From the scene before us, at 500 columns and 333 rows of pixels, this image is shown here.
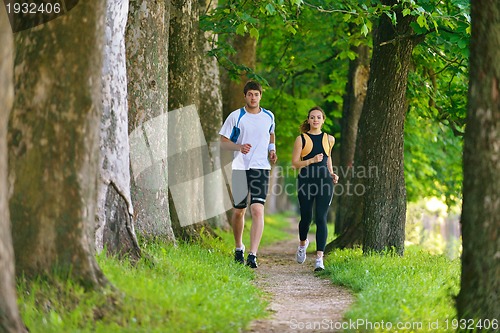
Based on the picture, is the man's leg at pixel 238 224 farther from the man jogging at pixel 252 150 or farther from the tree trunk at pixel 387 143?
the tree trunk at pixel 387 143

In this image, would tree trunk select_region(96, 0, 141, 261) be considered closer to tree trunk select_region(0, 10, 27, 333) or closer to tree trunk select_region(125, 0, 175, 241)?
tree trunk select_region(125, 0, 175, 241)

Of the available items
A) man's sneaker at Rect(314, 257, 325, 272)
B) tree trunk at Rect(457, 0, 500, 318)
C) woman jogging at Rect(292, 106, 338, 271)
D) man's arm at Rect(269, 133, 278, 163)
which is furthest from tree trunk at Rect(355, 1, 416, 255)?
tree trunk at Rect(457, 0, 500, 318)

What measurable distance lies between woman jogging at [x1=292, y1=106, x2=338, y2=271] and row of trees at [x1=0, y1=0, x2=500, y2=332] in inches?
48.0

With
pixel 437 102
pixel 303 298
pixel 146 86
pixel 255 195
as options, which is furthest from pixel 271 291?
pixel 437 102

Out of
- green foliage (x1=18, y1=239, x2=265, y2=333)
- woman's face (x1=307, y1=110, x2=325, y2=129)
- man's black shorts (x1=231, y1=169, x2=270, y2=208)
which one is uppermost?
woman's face (x1=307, y1=110, x2=325, y2=129)

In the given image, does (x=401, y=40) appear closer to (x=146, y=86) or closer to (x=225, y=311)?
(x=146, y=86)

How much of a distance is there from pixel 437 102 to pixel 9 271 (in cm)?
1222

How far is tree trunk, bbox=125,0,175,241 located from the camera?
11.2 m

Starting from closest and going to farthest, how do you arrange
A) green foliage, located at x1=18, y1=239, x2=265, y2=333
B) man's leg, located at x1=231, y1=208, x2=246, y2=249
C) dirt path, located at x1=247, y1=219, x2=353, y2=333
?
green foliage, located at x1=18, y1=239, x2=265, y2=333, dirt path, located at x1=247, y1=219, x2=353, y2=333, man's leg, located at x1=231, y1=208, x2=246, y2=249

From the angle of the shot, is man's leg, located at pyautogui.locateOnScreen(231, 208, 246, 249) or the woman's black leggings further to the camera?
man's leg, located at pyautogui.locateOnScreen(231, 208, 246, 249)

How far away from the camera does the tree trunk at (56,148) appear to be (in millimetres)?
6578

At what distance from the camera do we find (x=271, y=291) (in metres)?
9.76

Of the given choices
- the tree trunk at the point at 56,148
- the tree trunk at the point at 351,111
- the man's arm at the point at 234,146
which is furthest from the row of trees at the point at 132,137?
the tree trunk at the point at 351,111

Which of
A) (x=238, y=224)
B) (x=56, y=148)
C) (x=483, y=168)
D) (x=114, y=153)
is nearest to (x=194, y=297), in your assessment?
(x=56, y=148)
